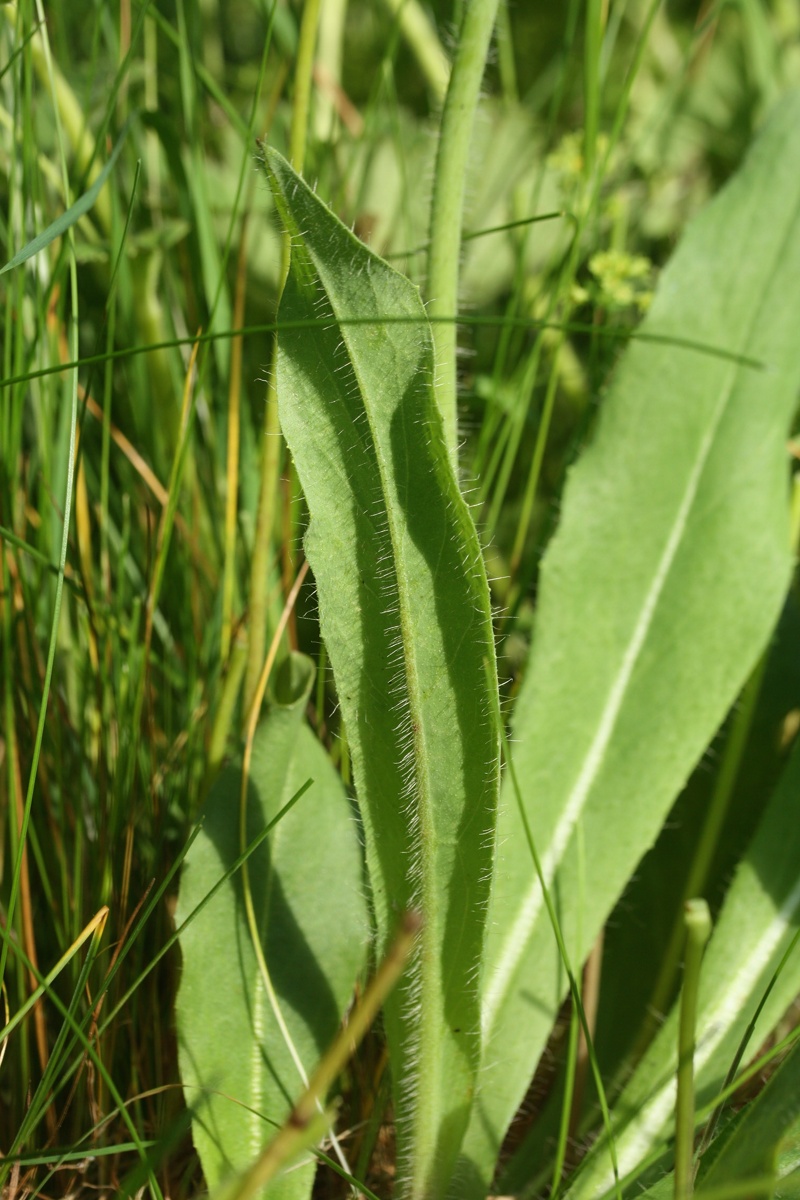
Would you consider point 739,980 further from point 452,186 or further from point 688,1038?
point 452,186

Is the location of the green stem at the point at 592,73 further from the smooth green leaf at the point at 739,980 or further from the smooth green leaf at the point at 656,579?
the smooth green leaf at the point at 739,980

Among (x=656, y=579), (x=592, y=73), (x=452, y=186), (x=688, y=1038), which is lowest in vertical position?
(x=688, y=1038)

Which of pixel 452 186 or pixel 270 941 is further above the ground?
pixel 452 186

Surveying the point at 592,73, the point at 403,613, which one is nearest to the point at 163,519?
the point at 403,613

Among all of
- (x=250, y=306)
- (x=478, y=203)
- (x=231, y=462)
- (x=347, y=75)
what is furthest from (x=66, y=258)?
(x=347, y=75)

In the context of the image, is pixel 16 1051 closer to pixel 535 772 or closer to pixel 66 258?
pixel 535 772

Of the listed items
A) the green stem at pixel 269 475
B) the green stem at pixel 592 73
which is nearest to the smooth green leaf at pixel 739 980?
the green stem at pixel 269 475
